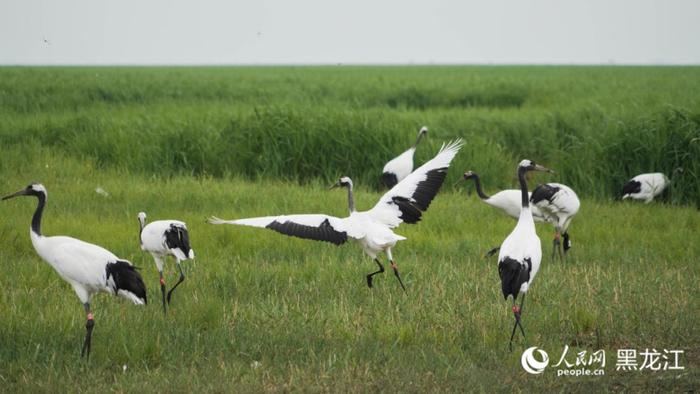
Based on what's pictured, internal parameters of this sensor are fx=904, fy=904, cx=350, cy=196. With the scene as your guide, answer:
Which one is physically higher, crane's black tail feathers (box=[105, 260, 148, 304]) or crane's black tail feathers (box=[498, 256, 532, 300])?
crane's black tail feathers (box=[498, 256, 532, 300])

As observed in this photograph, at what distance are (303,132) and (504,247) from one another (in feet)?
28.2

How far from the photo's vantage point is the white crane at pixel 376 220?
7508mm

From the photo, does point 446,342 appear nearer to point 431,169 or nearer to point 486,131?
point 431,169

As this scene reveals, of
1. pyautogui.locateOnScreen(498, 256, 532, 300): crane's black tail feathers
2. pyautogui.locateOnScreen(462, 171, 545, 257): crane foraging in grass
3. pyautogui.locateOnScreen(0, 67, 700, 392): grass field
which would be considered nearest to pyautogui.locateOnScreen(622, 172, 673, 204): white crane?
pyautogui.locateOnScreen(0, 67, 700, 392): grass field

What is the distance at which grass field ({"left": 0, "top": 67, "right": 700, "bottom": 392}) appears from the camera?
584 cm

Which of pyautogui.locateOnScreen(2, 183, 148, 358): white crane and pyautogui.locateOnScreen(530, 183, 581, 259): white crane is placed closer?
pyautogui.locateOnScreen(2, 183, 148, 358): white crane

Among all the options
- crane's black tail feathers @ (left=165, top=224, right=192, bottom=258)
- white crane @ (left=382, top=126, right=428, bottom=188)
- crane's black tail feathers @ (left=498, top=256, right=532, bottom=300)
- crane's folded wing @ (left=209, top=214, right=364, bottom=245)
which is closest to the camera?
crane's black tail feathers @ (left=498, top=256, right=532, bottom=300)

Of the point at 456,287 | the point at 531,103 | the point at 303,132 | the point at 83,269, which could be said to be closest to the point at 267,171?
the point at 303,132

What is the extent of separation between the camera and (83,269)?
6215mm

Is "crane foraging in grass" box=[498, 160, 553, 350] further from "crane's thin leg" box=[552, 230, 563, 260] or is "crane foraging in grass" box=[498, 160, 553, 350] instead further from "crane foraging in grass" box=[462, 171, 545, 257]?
"crane foraging in grass" box=[462, 171, 545, 257]

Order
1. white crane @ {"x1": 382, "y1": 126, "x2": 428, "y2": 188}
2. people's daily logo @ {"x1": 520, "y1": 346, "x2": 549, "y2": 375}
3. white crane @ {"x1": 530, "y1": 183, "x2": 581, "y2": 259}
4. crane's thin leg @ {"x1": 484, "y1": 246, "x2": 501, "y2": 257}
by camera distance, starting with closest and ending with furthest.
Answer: people's daily logo @ {"x1": 520, "y1": 346, "x2": 549, "y2": 375} < crane's thin leg @ {"x1": 484, "y1": 246, "x2": 501, "y2": 257} < white crane @ {"x1": 530, "y1": 183, "x2": 581, "y2": 259} < white crane @ {"x1": 382, "y1": 126, "x2": 428, "y2": 188}

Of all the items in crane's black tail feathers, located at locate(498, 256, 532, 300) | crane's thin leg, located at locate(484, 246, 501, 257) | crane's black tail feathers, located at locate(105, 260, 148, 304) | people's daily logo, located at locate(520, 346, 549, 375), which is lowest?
crane's thin leg, located at locate(484, 246, 501, 257)

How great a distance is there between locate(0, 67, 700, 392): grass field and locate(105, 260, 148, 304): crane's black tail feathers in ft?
0.91

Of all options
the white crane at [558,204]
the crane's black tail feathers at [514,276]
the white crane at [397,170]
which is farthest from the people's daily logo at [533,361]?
the white crane at [397,170]
